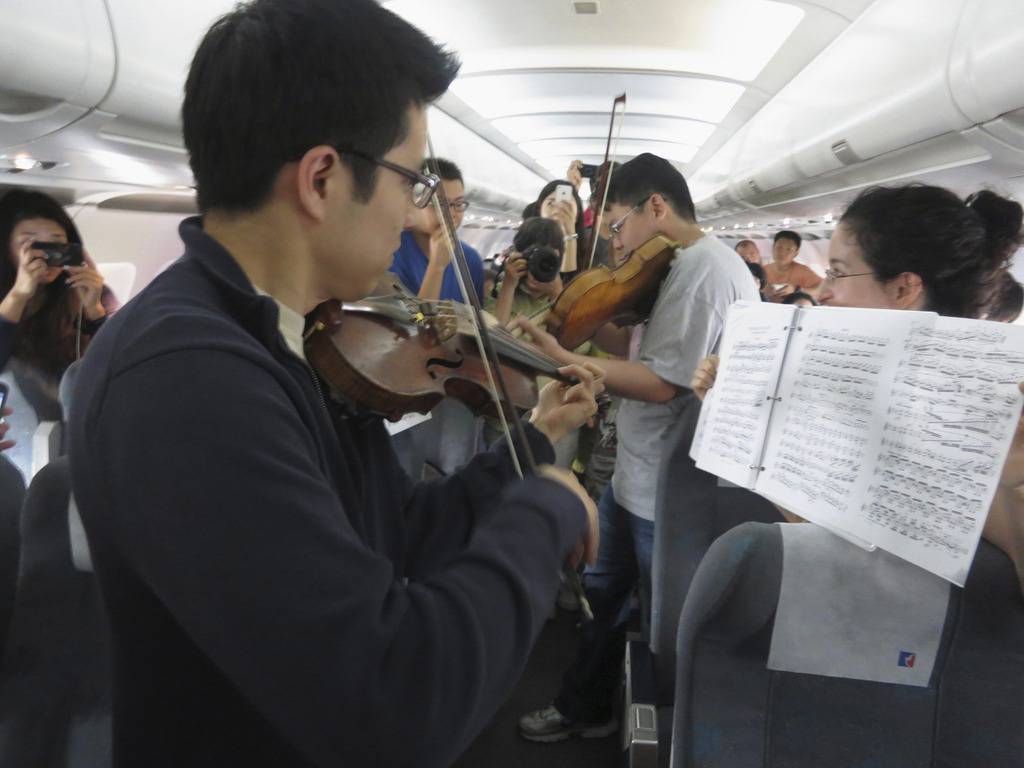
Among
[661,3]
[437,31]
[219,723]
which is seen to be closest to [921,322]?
[219,723]

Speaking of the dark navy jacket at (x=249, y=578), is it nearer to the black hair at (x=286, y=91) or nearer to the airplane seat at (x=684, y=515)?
the black hair at (x=286, y=91)

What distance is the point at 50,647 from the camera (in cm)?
134

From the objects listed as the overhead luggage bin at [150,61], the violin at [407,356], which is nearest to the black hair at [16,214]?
the overhead luggage bin at [150,61]

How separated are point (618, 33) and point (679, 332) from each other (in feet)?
10.7

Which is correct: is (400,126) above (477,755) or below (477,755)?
above

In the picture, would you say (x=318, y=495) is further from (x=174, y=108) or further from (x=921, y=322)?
(x=174, y=108)

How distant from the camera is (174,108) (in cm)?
228

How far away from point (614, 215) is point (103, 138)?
1872 mm

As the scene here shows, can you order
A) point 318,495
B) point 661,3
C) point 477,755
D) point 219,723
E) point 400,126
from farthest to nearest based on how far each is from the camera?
point 661,3
point 477,755
point 400,126
point 219,723
point 318,495

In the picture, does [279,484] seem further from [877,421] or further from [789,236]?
[789,236]

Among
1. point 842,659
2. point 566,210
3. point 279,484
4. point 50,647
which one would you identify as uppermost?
point 566,210

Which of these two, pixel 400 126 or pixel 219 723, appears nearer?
pixel 219 723

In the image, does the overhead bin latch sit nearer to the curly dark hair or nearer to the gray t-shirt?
the gray t-shirt

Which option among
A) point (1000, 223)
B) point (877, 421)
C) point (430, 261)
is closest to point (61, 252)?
point (430, 261)
